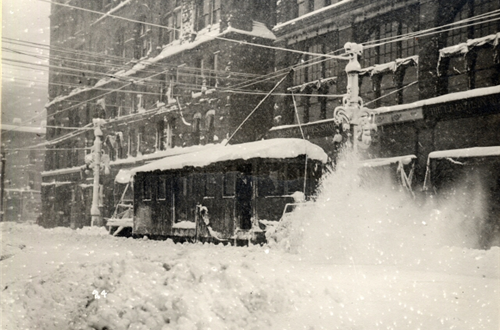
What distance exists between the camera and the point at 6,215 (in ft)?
22.9

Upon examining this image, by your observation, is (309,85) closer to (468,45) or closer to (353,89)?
(353,89)

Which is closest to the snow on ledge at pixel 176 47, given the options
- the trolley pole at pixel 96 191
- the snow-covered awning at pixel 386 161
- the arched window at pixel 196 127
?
the trolley pole at pixel 96 191

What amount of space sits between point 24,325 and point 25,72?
3.36 metres

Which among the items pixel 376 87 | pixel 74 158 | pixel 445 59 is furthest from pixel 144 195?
pixel 445 59

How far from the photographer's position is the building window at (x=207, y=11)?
940cm

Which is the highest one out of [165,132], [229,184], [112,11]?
[112,11]

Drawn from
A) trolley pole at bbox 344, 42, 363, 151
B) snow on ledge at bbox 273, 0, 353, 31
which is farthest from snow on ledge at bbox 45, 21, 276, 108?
trolley pole at bbox 344, 42, 363, 151

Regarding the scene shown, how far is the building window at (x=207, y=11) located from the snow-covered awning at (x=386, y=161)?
3930mm

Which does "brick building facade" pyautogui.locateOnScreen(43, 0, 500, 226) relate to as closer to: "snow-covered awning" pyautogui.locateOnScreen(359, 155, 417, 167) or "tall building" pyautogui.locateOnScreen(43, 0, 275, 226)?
"tall building" pyautogui.locateOnScreen(43, 0, 275, 226)

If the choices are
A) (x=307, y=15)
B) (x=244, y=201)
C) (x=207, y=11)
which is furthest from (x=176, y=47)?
(x=244, y=201)

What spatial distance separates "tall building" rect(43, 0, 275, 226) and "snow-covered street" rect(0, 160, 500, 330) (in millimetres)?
1094

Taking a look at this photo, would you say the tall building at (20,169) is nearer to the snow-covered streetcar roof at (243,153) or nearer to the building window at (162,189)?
the snow-covered streetcar roof at (243,153)

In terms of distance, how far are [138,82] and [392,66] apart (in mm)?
4376

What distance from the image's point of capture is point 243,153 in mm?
8953
